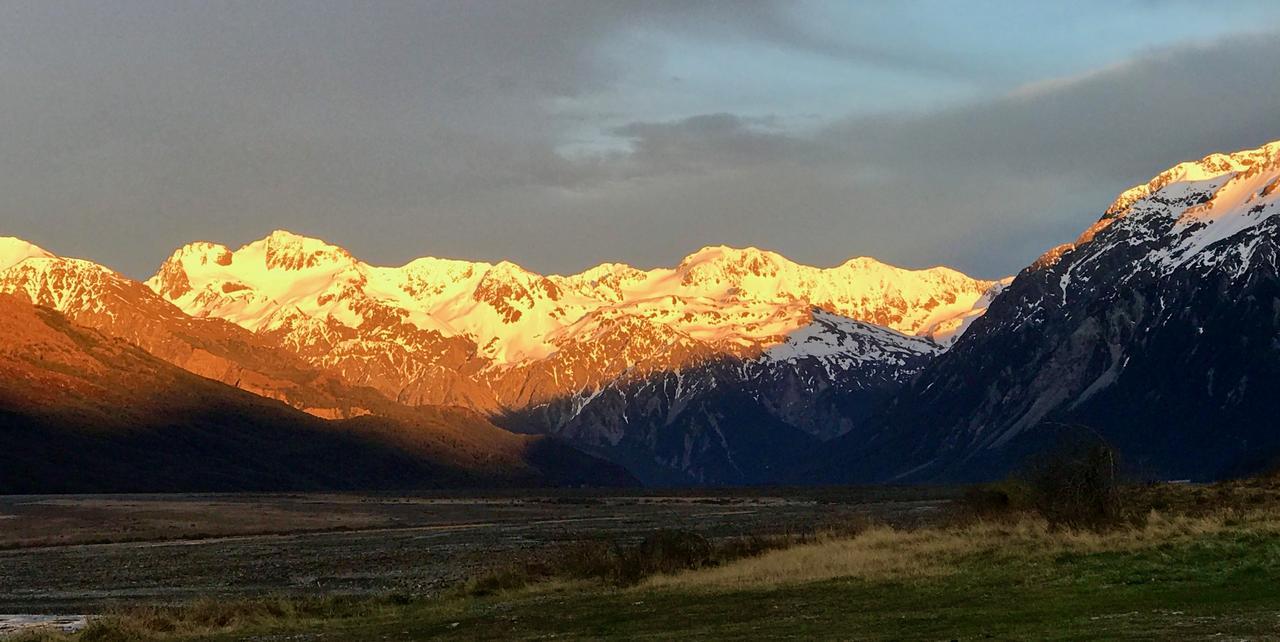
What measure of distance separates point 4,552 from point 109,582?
1613 inches

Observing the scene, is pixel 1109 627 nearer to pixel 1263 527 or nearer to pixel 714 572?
pixel 1263 527

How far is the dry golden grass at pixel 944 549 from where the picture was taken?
52469mm

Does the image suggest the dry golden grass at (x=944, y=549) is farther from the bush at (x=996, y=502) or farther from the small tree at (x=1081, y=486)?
the bush at (x=996, y=502)

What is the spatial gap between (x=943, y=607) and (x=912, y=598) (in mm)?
3058

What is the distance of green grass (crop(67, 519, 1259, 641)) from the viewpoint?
34812 mm

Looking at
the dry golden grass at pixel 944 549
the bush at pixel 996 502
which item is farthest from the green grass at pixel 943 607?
the bush at pixel 996 502

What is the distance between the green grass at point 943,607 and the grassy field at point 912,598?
0.08 m

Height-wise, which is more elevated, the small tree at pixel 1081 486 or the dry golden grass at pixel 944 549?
the small tree at pixel 1081 486

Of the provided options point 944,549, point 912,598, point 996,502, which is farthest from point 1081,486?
point 912,598

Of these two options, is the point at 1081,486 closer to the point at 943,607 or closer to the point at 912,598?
the point at 912,598

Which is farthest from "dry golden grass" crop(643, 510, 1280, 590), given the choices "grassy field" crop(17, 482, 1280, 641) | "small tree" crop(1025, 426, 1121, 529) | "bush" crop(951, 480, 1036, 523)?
"bush" crop(951, 480, 1036, 523)

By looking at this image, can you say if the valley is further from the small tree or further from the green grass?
the small tree

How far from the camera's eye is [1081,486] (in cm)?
6256

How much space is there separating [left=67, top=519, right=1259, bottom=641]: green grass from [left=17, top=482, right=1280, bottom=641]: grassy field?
0.08 m
